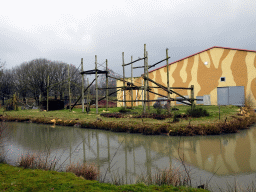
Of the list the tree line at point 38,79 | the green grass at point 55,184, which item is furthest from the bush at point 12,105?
the green grass at point 55,184

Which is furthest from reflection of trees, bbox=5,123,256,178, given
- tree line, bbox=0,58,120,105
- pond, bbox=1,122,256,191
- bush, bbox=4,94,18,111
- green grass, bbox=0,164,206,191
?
tree line, bbox=0,58,120,105

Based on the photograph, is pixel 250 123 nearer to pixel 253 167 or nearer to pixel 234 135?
pixel 234 135

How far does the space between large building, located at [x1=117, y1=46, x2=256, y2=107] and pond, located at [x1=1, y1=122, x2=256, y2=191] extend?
13052 mm

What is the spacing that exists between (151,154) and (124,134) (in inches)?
144

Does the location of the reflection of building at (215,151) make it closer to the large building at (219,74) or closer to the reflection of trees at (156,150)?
the reflection of trees at (156,150)

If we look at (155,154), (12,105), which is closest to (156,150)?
(155,154)

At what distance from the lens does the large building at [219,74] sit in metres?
22.2

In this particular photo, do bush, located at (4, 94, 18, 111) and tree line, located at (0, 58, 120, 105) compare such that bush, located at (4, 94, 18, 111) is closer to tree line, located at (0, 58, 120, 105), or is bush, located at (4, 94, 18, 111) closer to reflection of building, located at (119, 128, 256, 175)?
tree line, located at (0, 58, 120, 105)

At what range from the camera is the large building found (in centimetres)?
2225

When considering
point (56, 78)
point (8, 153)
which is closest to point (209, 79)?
point (8, 153)

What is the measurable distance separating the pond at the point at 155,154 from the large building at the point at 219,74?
13052 millimetres

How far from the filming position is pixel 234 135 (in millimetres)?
9328

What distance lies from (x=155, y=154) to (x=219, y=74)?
20.8 meters

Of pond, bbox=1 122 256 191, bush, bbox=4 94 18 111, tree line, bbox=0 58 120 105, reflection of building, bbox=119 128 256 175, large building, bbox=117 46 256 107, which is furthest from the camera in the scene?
tree line, bbox=0 58 120 105
